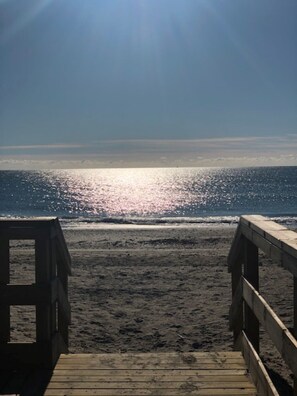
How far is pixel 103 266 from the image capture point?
41.4 ft

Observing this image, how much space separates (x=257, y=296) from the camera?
377 centimetres

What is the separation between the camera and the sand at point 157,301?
259 inches

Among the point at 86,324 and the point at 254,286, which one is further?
the point at 86,324

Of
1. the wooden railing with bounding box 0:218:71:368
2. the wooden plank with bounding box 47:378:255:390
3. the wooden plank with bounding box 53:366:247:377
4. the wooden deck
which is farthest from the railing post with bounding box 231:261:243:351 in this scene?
the wooden railing with bounding box 0:218:71:368

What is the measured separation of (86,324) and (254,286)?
3806 millimetres

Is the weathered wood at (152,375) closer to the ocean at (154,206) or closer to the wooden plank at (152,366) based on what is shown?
the wooden plank at (152,366)

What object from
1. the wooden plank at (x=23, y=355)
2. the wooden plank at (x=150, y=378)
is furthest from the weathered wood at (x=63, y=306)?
the wooden plank at (x=150, y=378)

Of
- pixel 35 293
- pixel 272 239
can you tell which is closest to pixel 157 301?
pixel 35 293

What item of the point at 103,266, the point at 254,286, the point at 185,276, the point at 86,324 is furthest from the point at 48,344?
the point at 103,266

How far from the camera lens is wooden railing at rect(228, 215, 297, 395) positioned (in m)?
2.71

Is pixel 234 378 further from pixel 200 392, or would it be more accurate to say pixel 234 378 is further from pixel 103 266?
pixel 103 266

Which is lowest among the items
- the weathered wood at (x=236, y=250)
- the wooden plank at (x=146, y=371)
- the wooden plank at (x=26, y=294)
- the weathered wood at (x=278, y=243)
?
the wooden plank at (x=146, y=371)

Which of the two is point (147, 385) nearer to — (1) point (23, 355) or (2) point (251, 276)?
(1) point (23, 355)

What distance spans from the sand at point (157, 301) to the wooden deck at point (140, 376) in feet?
2.85
